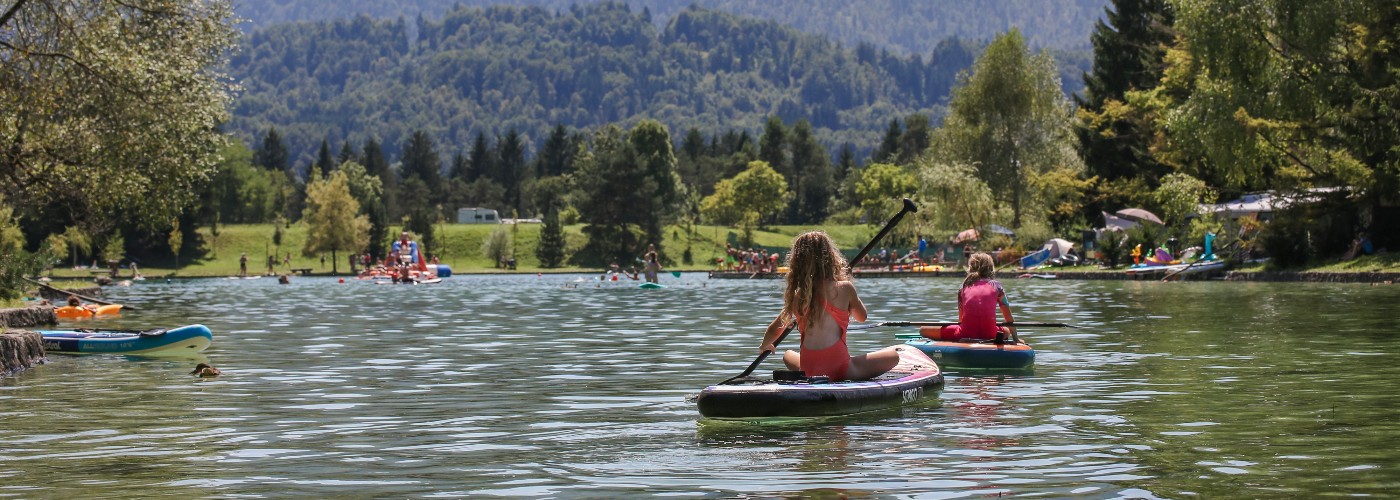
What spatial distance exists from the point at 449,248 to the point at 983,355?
10768 centimetres

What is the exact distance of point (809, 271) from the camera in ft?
46.8

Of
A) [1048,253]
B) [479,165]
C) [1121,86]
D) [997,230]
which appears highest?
[479,165]

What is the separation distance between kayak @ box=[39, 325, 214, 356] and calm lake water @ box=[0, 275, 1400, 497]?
0.52 metres

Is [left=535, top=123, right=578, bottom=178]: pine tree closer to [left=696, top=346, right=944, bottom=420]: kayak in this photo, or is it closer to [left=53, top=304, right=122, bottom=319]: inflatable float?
[left=53, top=304, right=122, bottom=319]: inflatable float

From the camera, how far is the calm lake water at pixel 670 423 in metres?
10.8

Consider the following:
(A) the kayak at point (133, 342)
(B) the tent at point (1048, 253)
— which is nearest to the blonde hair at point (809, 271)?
(A) the kayak at point (133, 342)

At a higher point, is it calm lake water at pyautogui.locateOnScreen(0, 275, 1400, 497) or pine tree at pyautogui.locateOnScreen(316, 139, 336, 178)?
pine tree at pyautogui.locateOnScreen(316, 139, 336, 178)

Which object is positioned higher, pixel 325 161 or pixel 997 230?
pixel 325 161

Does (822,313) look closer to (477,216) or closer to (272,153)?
(477,216)

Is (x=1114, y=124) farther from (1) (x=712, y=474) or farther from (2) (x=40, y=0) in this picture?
(1) (x=712, y=474)

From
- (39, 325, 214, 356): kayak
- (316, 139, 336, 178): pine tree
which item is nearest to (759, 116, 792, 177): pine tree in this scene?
(316, 139, 336, 178): pine tree

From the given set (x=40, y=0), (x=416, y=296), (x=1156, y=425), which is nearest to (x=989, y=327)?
(x=1156, y=425)

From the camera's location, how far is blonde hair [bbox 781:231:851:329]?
46.8ft

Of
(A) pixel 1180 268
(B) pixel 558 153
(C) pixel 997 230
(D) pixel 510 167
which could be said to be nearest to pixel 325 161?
(D) pixel 510 167
